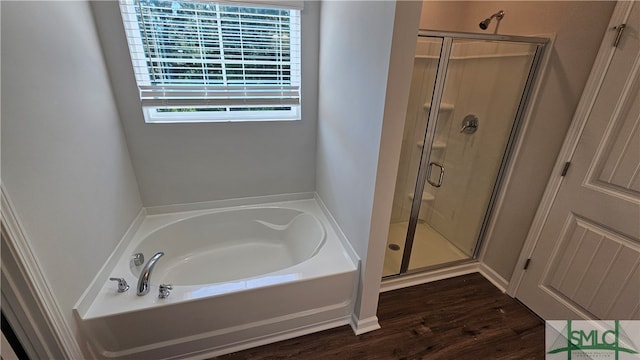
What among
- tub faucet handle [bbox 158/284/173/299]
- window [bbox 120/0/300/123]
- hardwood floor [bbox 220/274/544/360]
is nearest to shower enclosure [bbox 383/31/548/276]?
hardwood floor [bbox 220/274/544/360]

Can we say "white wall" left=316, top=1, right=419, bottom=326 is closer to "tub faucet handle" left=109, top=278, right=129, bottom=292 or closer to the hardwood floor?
the hardwood floor

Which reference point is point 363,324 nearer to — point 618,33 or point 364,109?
point 364,109

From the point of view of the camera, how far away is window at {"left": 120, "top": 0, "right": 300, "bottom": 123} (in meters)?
1.65

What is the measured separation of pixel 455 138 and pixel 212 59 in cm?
189

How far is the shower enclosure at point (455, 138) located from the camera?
5.23ft

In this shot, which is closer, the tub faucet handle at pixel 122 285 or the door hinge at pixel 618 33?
the door hinge at pixel 618 33

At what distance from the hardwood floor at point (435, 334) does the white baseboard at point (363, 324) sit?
3 centimetres

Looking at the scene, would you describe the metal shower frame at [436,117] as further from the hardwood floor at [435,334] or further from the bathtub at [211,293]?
the bathtub at [211,293]

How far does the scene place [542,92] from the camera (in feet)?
4.99

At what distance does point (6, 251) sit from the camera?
2.79 feet

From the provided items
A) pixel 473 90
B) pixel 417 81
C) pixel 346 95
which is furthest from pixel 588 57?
pixel 346 95

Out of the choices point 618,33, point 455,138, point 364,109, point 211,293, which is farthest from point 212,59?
point 618,33

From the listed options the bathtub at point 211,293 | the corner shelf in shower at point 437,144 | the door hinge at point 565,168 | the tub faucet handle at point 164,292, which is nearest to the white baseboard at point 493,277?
the door hinge at point 565,168

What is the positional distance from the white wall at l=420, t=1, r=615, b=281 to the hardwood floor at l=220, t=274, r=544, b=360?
0.33 metres
